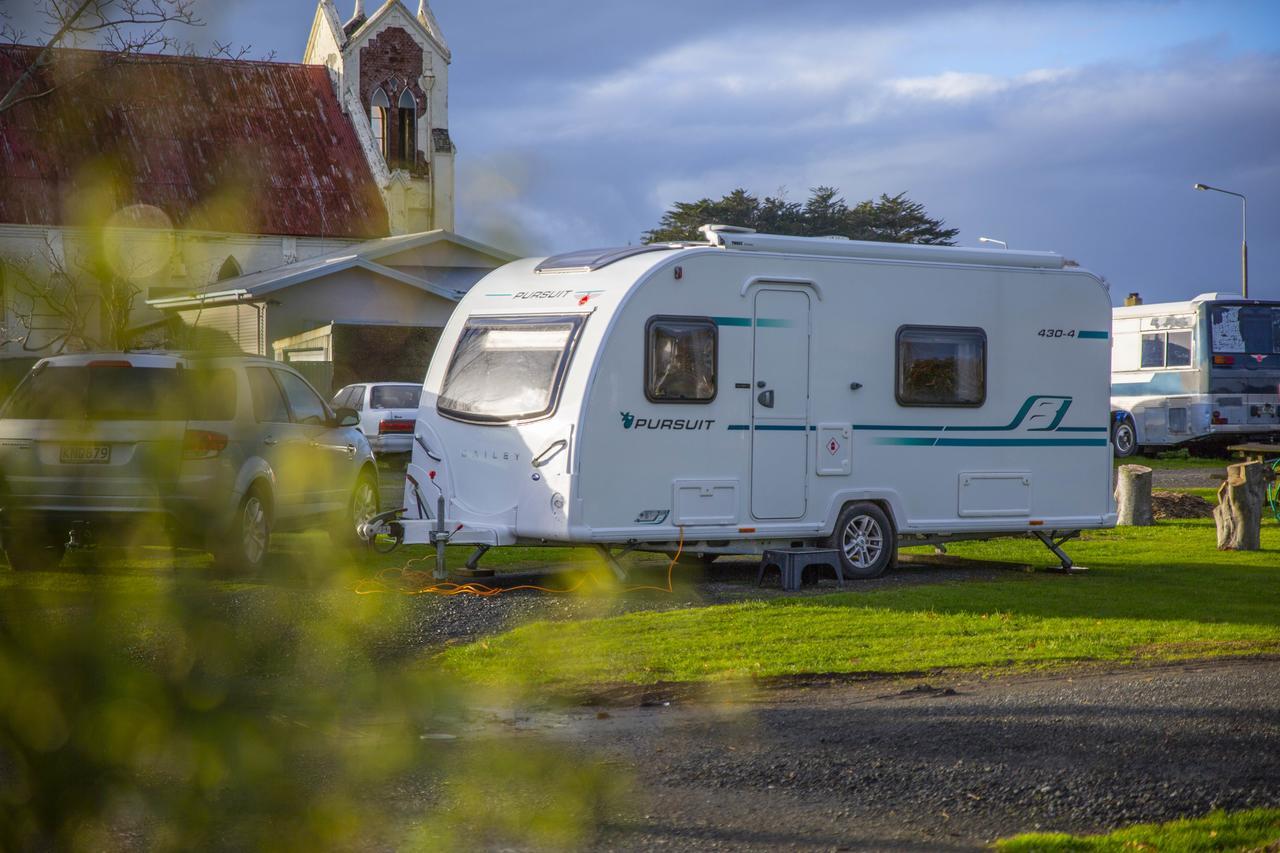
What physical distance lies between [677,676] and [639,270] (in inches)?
179

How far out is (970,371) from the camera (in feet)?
43.3

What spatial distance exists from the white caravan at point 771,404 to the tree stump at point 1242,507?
224 centimetres

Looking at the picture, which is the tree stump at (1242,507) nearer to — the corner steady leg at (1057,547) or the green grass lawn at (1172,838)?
the corner steady leg at (1057,547)

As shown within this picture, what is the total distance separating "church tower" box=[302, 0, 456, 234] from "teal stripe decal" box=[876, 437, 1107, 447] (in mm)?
10204

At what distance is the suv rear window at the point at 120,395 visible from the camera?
1442mm

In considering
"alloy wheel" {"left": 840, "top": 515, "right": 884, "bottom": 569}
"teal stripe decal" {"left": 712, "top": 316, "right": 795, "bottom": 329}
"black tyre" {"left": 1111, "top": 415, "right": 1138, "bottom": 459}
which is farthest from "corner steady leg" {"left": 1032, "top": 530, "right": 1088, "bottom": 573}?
"black tyre" {"left": 1111, "top": 415, "right": 1138, "bottom": 459}

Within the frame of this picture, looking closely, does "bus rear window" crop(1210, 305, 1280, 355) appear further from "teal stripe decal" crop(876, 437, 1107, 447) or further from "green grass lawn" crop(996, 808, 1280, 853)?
"green grass lawn" crop(996, 808, 1280, 853)

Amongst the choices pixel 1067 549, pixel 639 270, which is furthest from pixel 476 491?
pixel 1067 549

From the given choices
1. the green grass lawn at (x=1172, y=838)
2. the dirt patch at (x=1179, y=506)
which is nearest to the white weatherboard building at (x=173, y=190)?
the green grass lawn at (x=1172, y=838)

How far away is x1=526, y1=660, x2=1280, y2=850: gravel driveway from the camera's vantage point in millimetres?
5059

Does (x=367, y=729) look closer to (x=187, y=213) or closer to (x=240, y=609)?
(x=240, y=609)

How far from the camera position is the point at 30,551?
52.6 inches

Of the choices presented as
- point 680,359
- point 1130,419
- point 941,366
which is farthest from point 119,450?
point 1130,419

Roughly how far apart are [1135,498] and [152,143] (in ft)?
59.2
